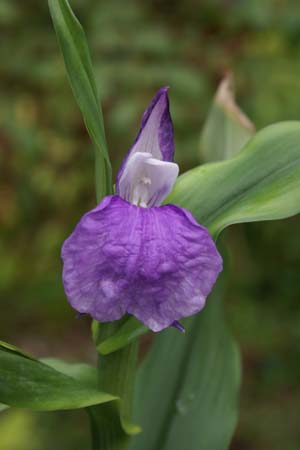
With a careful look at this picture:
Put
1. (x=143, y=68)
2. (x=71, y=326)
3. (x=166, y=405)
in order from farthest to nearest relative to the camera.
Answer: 1. (x=71, y=326)
2. (x=143, y=68)
3. (x=166, y=405)

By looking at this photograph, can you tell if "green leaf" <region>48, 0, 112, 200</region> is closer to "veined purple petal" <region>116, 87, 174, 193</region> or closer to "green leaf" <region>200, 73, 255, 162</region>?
"veined purple petal" <region>116, 87, 174, 193</region>

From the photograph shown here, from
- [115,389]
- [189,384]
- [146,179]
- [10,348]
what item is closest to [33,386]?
[10,348]

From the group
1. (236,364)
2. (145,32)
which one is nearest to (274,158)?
(236,364)

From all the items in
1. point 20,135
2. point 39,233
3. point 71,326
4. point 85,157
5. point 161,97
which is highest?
point 161,97

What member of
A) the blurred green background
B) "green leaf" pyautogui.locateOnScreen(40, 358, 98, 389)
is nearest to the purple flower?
"green leaf" pyautogui.locateOnScreen(40, 358, 98, 389)

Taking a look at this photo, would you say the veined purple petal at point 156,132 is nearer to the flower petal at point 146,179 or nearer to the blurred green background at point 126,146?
the flower petal at point 146,179

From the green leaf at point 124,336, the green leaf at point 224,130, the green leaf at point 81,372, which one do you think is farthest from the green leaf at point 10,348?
the green leaf at point 224,130

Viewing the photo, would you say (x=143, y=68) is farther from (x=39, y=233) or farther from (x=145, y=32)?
(x=39, y=233)
